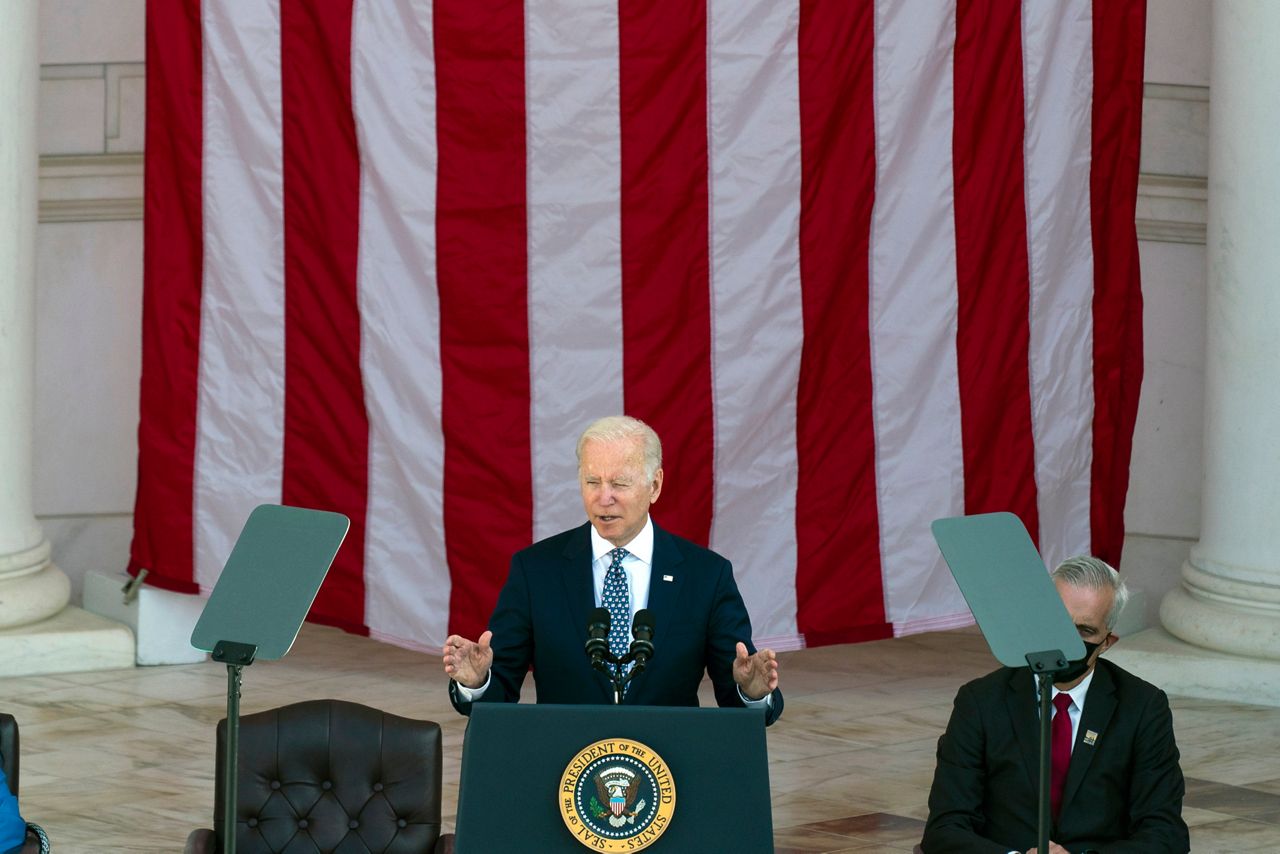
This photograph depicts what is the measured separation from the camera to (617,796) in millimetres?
2689

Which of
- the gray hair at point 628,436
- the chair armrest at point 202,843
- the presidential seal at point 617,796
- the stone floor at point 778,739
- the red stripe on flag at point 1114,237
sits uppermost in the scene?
the red stripe on flag at point 1114,237

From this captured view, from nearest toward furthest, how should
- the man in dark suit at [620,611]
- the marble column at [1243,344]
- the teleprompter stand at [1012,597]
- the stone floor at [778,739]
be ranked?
the teleprompter stand at [1012,597], the man in dark suit at [620,611], the stone floor at [778,739], the marble column at [1243,344]

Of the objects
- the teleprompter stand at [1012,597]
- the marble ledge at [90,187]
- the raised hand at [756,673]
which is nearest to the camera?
the teleprompter stand at [1012,597]

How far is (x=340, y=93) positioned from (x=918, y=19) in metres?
2.07

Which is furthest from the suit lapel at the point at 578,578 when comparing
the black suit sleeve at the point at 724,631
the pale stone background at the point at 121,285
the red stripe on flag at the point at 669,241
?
the pale stone background at the point at 121,285

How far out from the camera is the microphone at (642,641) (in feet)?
9.27

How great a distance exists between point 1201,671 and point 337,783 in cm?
410

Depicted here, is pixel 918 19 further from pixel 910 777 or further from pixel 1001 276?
pixel 910 777

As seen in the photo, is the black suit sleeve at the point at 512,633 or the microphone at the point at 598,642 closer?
the microphone at the point at 598,642

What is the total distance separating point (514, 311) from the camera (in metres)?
6.78

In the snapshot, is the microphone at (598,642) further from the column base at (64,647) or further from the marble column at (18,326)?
the marble column at (18,326)

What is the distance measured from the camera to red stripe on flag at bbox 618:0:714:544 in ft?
22.0

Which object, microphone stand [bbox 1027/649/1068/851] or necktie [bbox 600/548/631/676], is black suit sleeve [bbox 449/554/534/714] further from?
microphone stand [bbox 1027/649/1068/851]

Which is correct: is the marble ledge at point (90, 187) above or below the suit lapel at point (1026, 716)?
above
